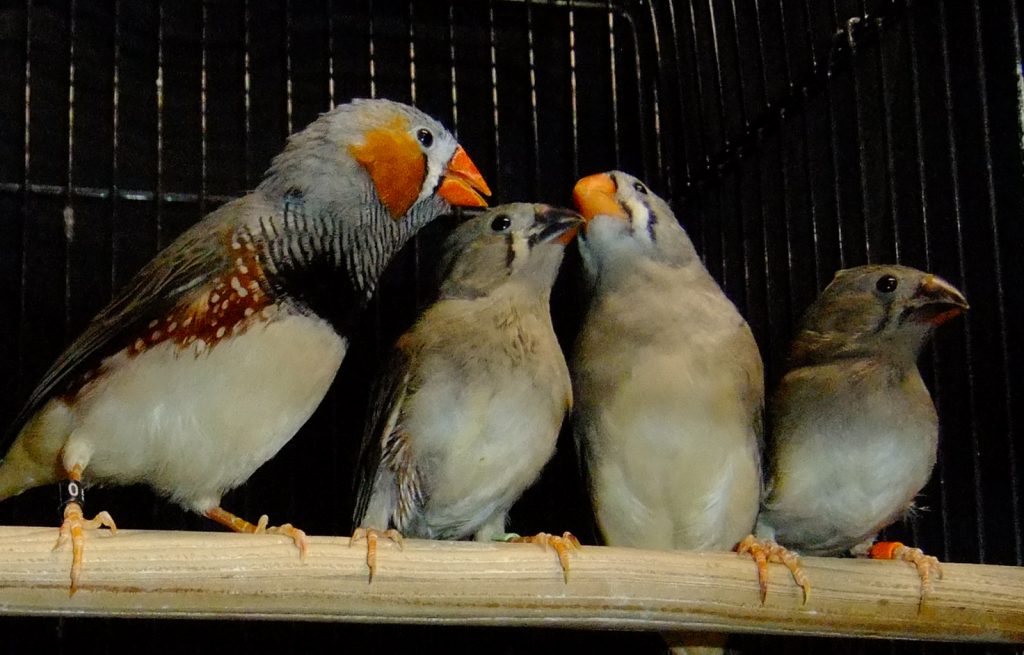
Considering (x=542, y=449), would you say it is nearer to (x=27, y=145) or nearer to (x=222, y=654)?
(x=222, y=654)

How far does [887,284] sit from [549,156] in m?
1.07

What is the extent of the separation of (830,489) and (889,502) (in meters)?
0.10

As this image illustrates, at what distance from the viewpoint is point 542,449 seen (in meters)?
2.02

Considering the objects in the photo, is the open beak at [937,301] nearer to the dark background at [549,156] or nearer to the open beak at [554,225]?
the dark background at [549,156]

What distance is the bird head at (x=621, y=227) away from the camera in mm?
2215

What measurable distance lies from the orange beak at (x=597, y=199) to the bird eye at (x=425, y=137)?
0.95 feet

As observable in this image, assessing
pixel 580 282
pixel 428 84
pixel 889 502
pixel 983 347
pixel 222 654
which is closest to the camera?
pixel 889 502

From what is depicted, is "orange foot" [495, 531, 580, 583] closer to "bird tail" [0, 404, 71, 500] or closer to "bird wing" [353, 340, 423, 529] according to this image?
"bird wing" [353, 340, 423, 529]

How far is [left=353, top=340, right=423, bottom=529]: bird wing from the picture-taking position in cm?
201

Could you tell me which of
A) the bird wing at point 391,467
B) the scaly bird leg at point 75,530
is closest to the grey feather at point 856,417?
the bird wing at point 391,467

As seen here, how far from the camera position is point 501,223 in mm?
2203

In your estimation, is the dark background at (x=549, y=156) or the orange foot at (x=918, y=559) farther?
the dark background at (x=549, y=156)

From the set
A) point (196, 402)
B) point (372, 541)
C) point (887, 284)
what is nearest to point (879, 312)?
point (887, 284)

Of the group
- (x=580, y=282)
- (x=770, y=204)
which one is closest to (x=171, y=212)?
(x=580, y=282)
